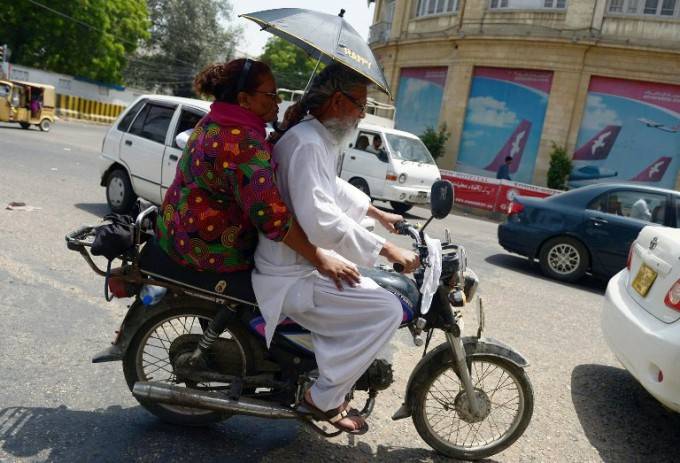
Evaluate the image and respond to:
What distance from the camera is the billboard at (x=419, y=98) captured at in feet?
82.4

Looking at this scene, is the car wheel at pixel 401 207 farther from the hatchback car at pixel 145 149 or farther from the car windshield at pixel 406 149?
the hatchback car at pixel 145 149

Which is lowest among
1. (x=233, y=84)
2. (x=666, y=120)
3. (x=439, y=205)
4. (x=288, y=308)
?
(x=288, y=308)

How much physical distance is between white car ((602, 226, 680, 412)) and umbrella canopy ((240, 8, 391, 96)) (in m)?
2.16

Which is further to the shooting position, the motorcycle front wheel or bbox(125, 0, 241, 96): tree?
bbox(125, 0, 241, 96): tree

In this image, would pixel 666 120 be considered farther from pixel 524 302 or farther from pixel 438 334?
pixel 438 334

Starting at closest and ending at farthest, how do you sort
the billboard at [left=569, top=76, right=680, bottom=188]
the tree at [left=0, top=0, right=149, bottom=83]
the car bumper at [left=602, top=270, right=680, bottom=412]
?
the car bumper at [left=602, top=270, right=680, bottom=412] < the billboard at [left=569, top=76, right=680, bottom=188] < the tree at [left=0, top=0, right=149, bottom=83]

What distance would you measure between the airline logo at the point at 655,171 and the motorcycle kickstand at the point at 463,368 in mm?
20204

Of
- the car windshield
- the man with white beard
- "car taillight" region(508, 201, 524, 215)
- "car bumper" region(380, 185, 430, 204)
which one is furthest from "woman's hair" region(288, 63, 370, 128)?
the car windshield

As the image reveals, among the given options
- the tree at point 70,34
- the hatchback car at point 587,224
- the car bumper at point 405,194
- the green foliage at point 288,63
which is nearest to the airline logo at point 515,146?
the car bumper at point 405,194

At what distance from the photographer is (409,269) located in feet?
8.94

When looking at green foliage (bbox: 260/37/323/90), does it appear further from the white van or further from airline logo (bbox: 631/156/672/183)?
the white van

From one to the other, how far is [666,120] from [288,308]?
21.3 meters

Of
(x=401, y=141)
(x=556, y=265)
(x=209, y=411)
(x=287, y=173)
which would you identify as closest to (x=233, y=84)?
(x=287, y=173)

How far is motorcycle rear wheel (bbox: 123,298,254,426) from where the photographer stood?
9.57 feet
